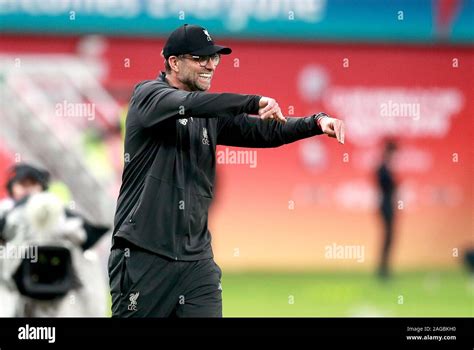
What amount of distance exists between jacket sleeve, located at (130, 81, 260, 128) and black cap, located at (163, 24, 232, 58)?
0.69ft

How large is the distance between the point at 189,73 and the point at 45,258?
298 cm

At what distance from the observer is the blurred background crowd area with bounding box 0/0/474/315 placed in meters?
10.4

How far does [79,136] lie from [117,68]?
0.66 m

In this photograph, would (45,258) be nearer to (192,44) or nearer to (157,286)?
(157,286)

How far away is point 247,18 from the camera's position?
1044 cm

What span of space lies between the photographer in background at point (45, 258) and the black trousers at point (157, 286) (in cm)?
260

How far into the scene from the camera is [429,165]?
36.0ft

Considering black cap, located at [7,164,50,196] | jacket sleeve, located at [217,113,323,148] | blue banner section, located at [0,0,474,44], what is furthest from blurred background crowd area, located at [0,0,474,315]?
jacket sleeve, located at [217,113,323,148]

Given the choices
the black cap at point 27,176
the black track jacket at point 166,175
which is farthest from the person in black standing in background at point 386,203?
the black track jacket at point 166,175

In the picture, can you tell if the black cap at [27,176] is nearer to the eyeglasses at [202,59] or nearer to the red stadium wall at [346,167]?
the red stadium wall at [346,167]

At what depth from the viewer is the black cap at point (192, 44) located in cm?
597

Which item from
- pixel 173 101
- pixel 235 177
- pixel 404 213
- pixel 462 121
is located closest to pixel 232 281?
pixel 235 177

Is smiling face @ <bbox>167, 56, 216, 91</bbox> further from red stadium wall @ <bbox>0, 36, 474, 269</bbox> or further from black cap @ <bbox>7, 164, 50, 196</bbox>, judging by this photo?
red stadium wall @ <bbox>0, 36, 474, 269</bbox>
